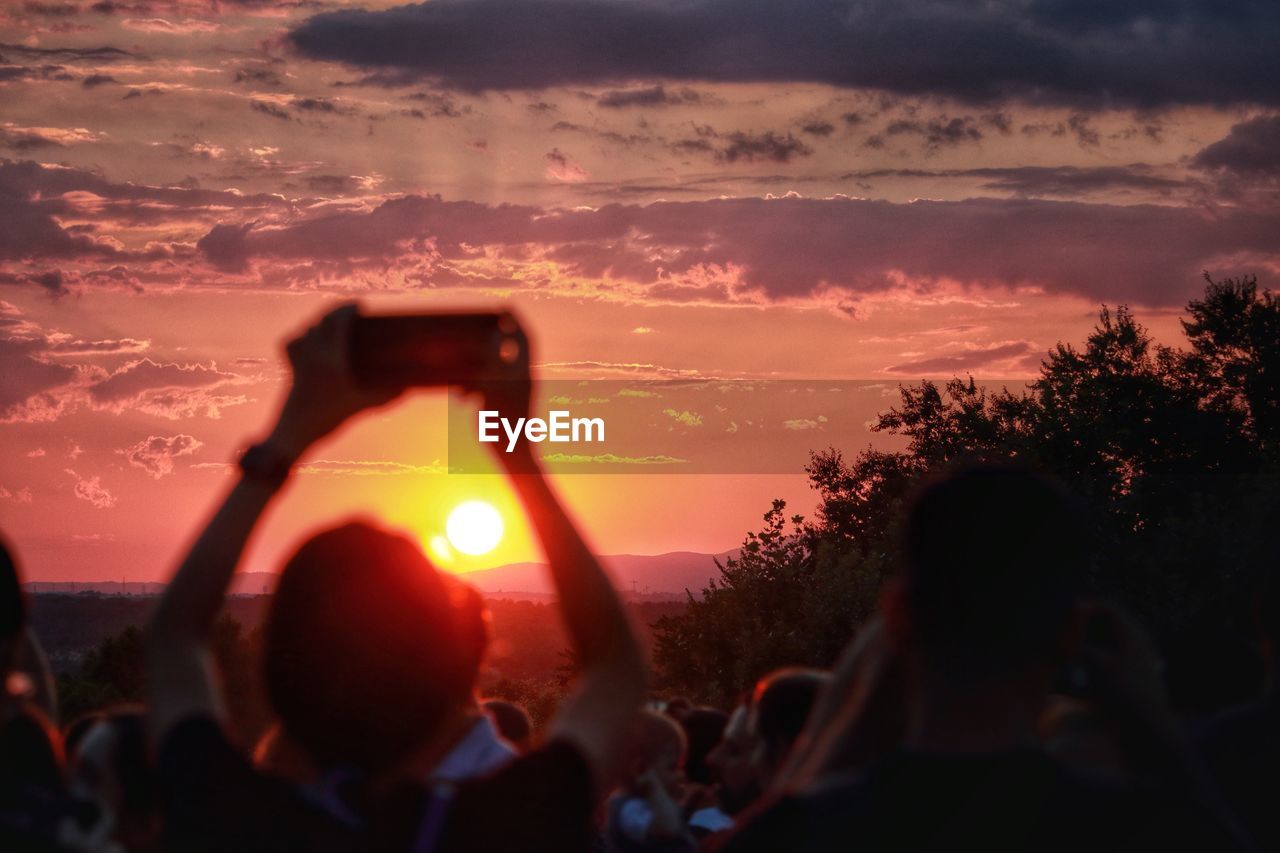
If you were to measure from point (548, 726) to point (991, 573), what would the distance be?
33.6 inches

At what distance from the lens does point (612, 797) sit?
Answer: 21.6 ft

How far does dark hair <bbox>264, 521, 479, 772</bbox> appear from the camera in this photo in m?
3.07

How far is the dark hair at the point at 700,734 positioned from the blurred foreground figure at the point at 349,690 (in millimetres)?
4546

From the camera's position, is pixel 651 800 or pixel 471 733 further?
pixel 651 800

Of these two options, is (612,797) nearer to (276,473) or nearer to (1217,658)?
(1217,658)

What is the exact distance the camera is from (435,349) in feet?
9.62

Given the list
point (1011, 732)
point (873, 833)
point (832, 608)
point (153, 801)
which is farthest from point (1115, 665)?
point (832, 608)

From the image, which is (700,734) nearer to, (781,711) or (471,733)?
(781,711)

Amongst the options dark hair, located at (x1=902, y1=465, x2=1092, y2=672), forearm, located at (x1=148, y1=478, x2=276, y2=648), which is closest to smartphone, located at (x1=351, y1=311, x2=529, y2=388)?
forearm, located at (x1=148, y1=478, x2=276, y2=648)

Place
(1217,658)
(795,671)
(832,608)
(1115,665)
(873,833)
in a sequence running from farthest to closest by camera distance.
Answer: (832,608), (795,671), (1217,658), (1115,665), (873,833)

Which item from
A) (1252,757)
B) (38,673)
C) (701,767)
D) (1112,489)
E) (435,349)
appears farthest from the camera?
(1112,489)

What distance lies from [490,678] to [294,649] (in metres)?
1.22

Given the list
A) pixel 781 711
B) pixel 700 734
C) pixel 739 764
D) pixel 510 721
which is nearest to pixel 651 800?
pixel 739 764

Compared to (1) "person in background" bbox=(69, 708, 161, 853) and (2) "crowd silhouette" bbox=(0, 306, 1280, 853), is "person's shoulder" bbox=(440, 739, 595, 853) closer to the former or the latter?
(2) "crowd silhouette" bbox=(0, 306, 1280, 853)
